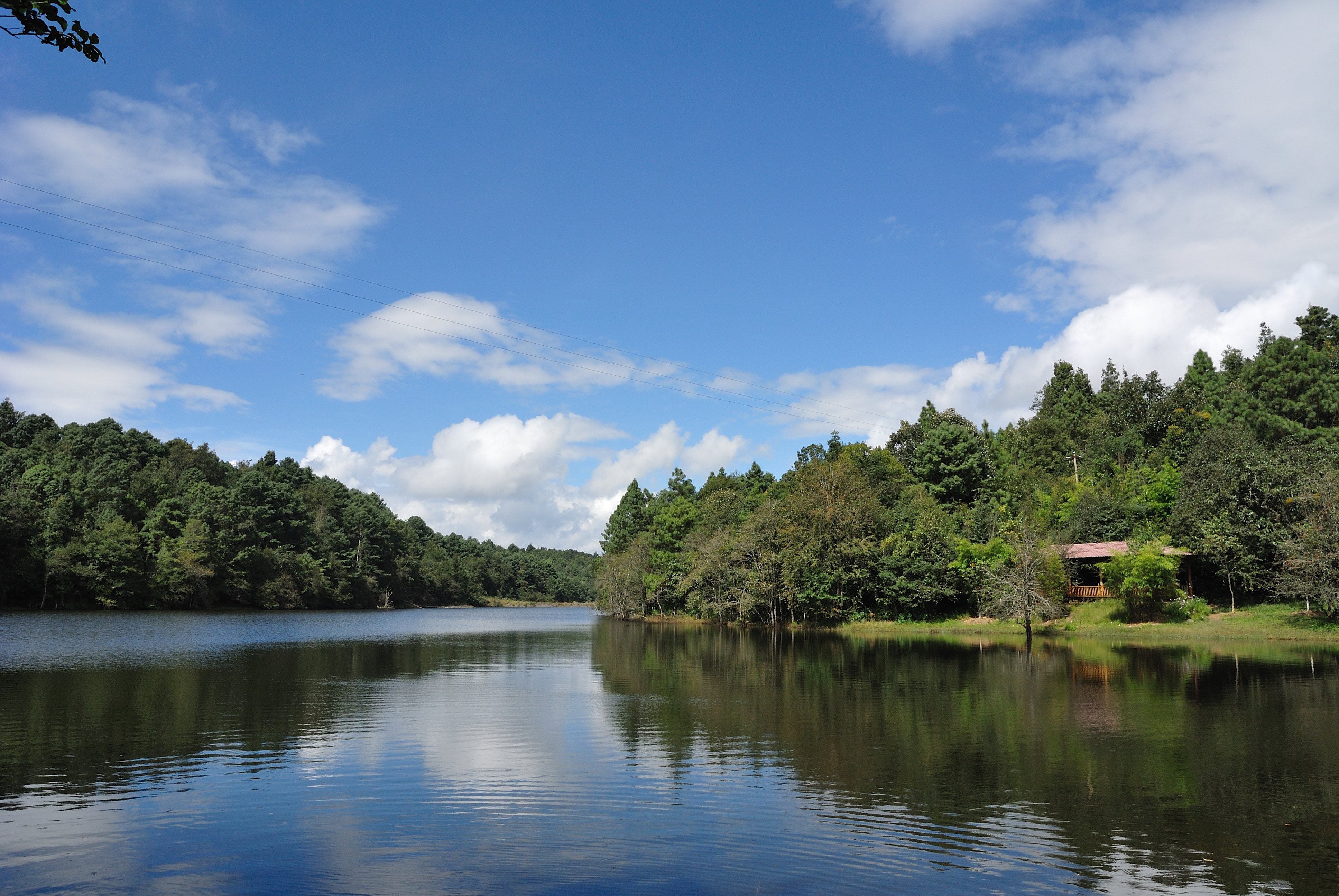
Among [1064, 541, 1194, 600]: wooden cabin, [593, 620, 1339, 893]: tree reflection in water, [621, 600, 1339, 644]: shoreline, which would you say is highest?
[1064, 541, 1194, 600]: wooden cabin

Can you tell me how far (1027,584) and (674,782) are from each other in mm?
38384

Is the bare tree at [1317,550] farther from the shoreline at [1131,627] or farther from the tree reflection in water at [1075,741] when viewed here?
the tree reflection in water at [1075,741]

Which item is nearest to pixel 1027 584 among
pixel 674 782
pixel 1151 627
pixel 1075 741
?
pixel 1151 627

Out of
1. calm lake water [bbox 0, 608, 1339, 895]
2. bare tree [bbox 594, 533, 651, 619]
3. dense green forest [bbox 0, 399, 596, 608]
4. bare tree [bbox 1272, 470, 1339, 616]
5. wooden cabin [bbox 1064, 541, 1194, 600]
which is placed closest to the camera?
calm lake water [bbox 0, 608, 1339, 895]

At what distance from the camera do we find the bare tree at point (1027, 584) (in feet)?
151

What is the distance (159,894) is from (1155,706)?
22.8 meters

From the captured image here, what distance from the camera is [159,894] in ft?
28.6

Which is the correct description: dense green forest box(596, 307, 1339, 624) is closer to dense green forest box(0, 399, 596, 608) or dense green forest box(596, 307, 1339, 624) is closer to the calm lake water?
the calm lake water

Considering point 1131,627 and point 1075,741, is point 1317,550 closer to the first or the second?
point 1131,627

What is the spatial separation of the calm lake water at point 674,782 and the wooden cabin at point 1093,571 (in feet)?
77.4

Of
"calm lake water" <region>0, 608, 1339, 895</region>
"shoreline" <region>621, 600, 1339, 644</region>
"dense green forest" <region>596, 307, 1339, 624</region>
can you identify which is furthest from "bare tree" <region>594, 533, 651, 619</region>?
"calm lake water" <region>0, 608, 1339, 895</region>

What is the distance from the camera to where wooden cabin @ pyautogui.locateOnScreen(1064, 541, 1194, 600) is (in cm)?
5084

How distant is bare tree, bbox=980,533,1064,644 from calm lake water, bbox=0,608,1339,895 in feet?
51.2

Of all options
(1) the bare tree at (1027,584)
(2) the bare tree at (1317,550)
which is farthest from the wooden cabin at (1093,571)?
(2) the bare tree at (1317,550)
